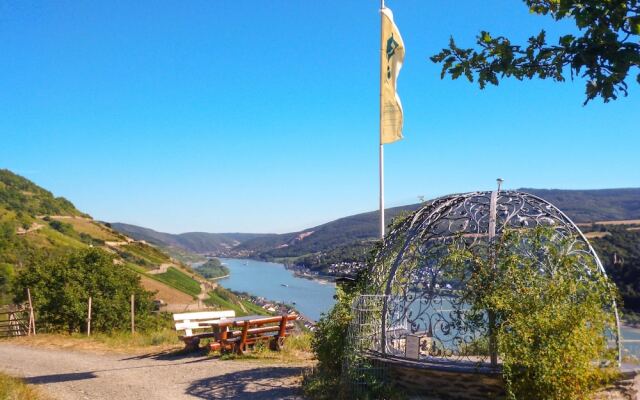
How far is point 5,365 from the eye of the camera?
11.3m

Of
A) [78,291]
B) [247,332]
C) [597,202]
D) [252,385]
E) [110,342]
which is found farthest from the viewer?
[597,202]

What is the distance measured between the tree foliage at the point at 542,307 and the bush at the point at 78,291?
13497 mm

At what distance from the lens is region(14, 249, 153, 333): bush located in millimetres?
16875

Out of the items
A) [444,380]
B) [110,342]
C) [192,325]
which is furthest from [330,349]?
[110,342]

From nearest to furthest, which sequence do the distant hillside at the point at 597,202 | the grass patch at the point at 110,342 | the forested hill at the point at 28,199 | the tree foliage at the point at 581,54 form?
the tree foliage at the point at 581,54 < the grass patch at the point at 110,342 < the distant hillside at the point at 597,202 < the forested hill at the point at 28,199

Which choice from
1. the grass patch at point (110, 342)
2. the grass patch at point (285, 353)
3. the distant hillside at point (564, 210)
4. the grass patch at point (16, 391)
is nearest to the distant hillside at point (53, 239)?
the grass patch at point (110, 342)

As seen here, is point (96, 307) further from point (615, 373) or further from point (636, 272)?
point (636, 272)

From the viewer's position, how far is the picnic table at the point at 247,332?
1163cm

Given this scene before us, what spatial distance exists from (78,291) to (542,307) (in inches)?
605

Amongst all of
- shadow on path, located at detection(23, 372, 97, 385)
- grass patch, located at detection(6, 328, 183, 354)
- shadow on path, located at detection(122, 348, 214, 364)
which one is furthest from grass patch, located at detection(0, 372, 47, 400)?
grass patch, located at detection(6, 328, 183, 354)

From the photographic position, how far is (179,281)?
64.6 metres

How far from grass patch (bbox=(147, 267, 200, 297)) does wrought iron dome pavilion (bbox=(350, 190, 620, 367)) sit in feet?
171

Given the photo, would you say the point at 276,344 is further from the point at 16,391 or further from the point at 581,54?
the point at 581,54

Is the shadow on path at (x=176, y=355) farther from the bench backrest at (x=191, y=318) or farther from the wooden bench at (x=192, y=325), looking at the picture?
the bench backrest at (x=191, y=318)
